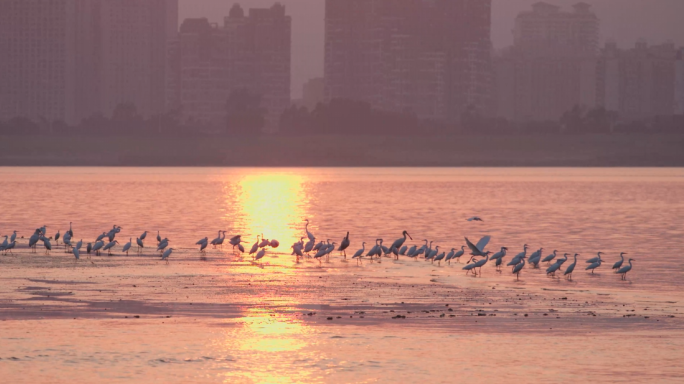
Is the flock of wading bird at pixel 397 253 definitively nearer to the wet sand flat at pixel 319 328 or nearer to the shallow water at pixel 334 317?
the shallow water at pixel 334 317

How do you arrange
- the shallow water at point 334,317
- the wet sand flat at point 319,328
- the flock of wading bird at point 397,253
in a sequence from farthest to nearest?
1. the flock of wading bird at point 397,253
2. the shallow water at point 334,317
3. the wet sand flat at point 319,328

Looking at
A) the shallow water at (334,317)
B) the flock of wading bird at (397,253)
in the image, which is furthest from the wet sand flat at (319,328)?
the flock of wading bird at (397,253)

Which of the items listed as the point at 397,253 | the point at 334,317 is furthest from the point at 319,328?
the point at 397,253

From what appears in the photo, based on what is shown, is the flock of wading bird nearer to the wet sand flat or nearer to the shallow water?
the shallow water

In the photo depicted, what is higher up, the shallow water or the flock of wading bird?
the flock of wading bird

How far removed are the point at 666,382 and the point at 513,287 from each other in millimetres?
11692

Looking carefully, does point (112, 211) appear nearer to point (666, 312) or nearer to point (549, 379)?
point (666, 312)

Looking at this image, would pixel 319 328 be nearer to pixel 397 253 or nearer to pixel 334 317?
pixel 334 317

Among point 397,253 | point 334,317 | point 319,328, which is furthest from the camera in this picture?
point 397,253

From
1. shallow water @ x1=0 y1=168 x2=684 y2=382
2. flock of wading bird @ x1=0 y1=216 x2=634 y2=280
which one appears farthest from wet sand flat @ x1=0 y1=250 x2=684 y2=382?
flock of wading bird @ x1=0 y1=216 x2=634 y2=280

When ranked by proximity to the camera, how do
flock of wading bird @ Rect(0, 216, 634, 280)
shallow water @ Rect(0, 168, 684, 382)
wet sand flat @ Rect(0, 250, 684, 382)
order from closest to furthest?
wet sand flat @ Rect(0, 250, 684, 382), shallow water @ Rect(0, 168, 684, 382), flock of wading bird @ Rect(0, 216, 634, 280)

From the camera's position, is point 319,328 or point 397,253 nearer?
point 319,328

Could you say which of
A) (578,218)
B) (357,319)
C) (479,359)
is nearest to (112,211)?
(578,218)

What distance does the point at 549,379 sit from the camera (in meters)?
17.5
